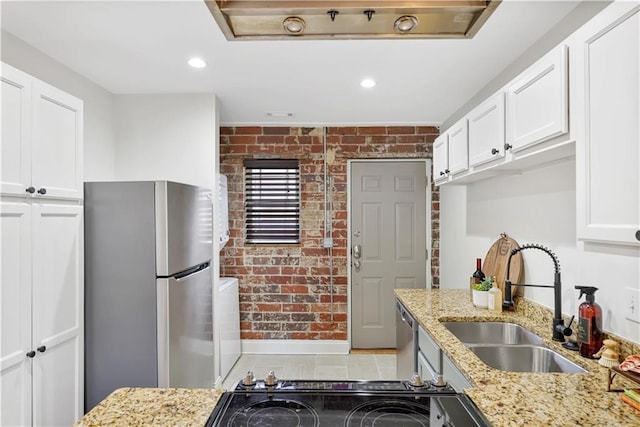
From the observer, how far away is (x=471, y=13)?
860mm

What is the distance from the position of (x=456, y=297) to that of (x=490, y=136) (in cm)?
123

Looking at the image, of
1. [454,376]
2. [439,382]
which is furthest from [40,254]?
[454,376]

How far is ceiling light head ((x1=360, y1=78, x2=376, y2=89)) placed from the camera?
281cm

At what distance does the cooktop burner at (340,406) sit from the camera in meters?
0.97

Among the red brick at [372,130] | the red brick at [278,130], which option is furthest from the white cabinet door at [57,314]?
the red brick at [372,130]

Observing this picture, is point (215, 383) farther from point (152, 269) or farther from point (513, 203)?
point (513, 203)

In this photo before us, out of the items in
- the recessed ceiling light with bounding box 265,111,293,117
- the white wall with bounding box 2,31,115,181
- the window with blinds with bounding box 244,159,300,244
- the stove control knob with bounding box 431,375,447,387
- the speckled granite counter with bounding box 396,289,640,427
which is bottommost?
the speckled granite counter with bounding box 396,289,640,427

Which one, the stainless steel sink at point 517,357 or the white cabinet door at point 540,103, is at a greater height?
the white cabinet door at point 540,103

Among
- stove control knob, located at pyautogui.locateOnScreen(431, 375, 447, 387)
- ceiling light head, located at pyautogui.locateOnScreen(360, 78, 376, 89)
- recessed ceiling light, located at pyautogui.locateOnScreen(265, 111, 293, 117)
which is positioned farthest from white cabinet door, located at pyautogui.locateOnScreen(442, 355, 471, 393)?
recessed ceiling light, located at pyautogui.locateOnScreen(265, 111, 293, 117)

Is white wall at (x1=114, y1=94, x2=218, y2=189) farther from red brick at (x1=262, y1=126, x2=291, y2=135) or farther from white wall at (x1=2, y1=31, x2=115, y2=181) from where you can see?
red brick at (x1=262, y1=126, x2=291, y2=135)

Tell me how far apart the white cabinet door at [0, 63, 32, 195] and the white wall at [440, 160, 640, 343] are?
2360 millimetres

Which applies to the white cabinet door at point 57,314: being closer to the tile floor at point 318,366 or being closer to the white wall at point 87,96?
the white wall at point 87,96

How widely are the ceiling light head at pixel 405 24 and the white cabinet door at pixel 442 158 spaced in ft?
6.88

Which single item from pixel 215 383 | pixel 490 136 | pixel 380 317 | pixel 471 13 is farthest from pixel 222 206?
pixel 471 13
